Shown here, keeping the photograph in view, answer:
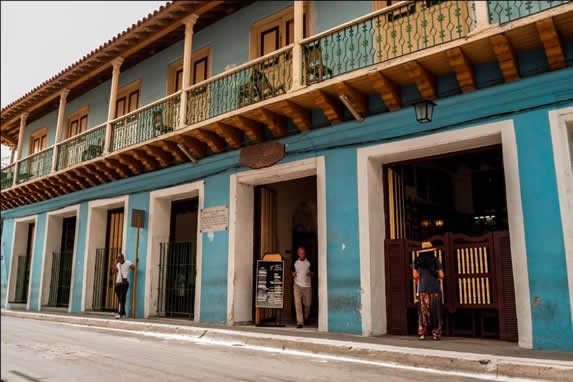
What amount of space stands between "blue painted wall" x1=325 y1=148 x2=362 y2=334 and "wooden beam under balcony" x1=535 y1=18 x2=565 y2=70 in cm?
362

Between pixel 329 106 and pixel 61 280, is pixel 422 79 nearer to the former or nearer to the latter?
pixel 329 106

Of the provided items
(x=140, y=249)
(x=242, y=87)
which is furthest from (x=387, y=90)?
(x=140, y=249)

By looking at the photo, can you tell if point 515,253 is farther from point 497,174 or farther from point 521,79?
point 497,174

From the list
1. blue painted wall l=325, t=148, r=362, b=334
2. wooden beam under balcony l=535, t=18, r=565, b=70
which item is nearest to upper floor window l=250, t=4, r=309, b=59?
blue painted wall l=325, t=148, r=362, b=334

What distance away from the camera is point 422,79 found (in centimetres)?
806

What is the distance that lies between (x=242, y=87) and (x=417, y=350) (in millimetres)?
6599

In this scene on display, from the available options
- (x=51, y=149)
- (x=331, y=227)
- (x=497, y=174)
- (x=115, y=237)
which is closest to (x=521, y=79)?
(x=331, y=227)

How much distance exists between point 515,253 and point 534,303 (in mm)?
763

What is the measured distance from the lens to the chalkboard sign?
34.1ft

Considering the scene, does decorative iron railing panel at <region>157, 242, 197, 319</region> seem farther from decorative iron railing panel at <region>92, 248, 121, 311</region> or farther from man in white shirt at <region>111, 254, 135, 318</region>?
decorative iron railing panel at <region>92, 248, 121, 311</region>

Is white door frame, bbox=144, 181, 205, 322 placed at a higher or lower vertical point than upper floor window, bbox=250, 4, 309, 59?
lower

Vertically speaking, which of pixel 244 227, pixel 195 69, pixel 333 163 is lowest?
pixel 244 227

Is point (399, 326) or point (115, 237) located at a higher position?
point (115, 237)

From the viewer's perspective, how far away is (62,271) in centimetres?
1692
